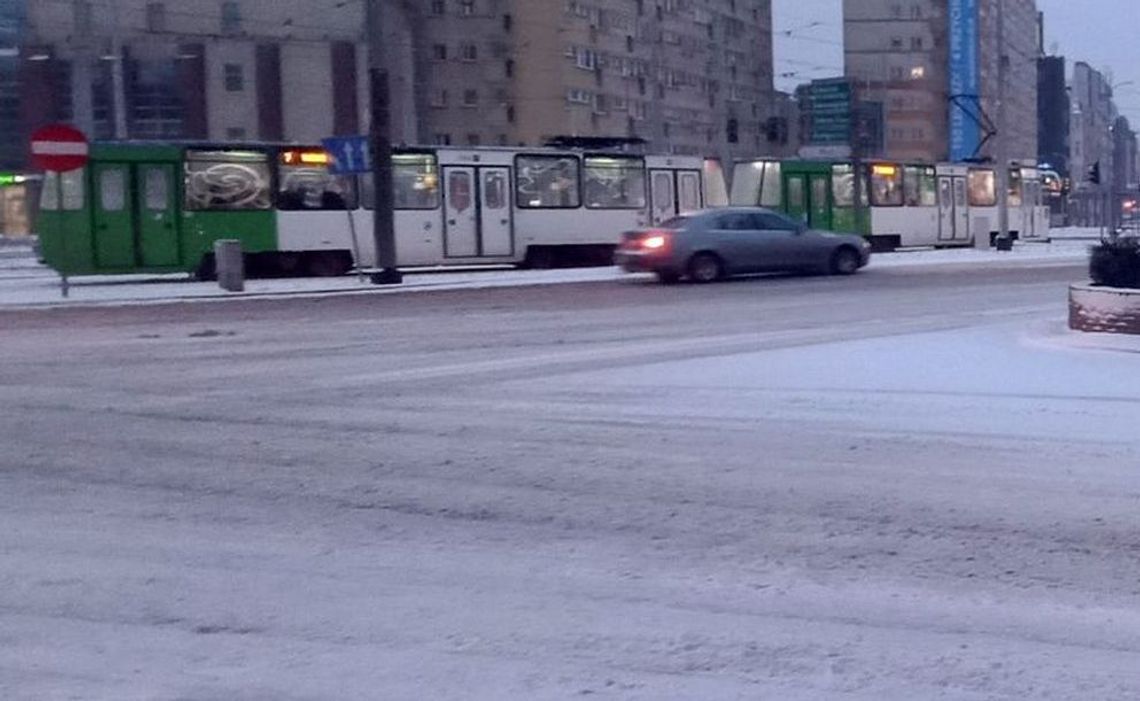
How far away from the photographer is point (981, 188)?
5297 cm

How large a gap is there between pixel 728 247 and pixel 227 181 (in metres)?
10.7

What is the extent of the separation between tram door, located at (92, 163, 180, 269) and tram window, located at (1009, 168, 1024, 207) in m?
30.3

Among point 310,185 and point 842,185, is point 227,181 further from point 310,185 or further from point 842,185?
point 842,185

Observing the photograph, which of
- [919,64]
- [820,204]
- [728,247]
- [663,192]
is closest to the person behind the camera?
[728,247]

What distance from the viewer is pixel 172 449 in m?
11.5

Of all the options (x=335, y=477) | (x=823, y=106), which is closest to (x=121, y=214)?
(x=335, y=477)

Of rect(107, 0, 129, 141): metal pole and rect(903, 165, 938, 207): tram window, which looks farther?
rect(107, 0, 129, 141): metal pole

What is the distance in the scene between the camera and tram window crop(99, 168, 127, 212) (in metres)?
33.6

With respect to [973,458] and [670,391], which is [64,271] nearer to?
[670,391]

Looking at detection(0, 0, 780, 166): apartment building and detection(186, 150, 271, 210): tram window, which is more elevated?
detection(0, 0, 780, 166): apartment building

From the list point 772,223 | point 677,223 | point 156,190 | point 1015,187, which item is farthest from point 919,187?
point 156,190

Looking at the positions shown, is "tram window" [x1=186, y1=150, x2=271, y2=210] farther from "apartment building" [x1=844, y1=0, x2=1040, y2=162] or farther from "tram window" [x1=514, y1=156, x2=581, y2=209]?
"apartment building" [x1=844, y1=0, x2=1040, y2=162]

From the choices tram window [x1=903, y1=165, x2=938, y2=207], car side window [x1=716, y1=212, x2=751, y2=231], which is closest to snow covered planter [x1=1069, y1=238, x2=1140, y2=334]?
car side window [x1=716, y1=212, x2=751, y2=231]

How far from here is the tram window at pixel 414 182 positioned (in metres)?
37.8
